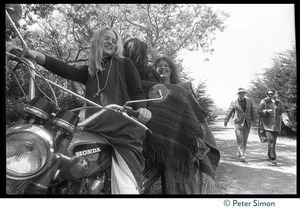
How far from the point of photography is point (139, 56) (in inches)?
118

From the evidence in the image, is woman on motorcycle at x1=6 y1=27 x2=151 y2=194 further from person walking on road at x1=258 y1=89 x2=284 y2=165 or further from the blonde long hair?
person walking on road at x1=258 y1=89 x2=284 y2=165

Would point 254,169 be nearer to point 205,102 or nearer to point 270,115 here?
point 270,115

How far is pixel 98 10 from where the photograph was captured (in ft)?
10.8

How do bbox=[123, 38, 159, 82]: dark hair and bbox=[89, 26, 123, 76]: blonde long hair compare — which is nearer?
bbox=[89, 26, 123, 76]: blonde long hair

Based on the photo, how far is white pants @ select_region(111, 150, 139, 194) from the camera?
5.74ft

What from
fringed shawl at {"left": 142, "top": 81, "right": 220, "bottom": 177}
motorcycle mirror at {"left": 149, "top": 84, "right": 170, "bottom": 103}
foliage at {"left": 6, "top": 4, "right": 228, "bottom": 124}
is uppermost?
foliage at {"left": 6, "top": 4, "right": 228, "bottom": 124}

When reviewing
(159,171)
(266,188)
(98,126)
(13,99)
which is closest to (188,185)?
(159,171)

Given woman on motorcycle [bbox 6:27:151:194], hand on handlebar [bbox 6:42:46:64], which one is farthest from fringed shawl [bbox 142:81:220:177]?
hand on handlebar [bbox 6:42:46:64]

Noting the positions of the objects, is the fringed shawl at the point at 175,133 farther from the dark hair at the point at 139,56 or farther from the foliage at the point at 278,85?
the foliage at the point at 278,85

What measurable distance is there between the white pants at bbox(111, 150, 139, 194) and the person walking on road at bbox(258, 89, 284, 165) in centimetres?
386

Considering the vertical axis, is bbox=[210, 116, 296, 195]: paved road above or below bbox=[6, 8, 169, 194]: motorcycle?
below

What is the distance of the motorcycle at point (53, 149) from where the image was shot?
131 cm

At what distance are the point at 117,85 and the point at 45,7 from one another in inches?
53.9

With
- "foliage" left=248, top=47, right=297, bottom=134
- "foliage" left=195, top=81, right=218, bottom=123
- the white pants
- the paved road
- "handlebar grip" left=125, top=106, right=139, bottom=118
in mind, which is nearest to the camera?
"handlebar grip" left=125, top=106, right=139, bottom=118
